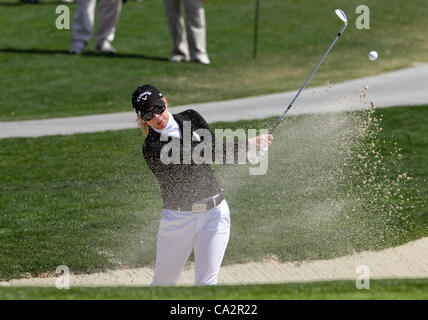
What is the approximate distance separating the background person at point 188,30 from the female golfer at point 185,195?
13.9m

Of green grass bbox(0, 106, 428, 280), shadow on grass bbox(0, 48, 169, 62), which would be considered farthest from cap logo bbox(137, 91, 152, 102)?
shadow on grass bbox(0, 48, 169, 62)

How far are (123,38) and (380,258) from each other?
1647 cm

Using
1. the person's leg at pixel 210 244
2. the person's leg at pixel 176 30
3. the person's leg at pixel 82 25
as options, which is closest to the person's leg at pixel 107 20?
the person's leg at pixel 82 25

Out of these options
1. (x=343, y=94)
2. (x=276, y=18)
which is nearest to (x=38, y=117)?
(x=343, y=94)

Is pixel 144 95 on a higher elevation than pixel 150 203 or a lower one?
higher

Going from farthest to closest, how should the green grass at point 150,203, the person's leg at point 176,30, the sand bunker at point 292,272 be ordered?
the person's leg at point 176,30, the green grass at point 150,203, the sand bunker at point 292,272

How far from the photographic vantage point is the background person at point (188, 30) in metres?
19.9

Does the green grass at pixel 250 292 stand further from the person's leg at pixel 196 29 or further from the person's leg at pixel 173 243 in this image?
the person's leg at pixel 196 29

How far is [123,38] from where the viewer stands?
78.6 feet

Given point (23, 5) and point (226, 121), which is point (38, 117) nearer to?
point (226, 121)

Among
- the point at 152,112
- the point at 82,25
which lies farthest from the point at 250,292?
the point at 82,25

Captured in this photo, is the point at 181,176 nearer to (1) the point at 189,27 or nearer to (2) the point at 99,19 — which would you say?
(1) the point at 189,27

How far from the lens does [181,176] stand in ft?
20.4

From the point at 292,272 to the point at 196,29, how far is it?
12.5 metres
